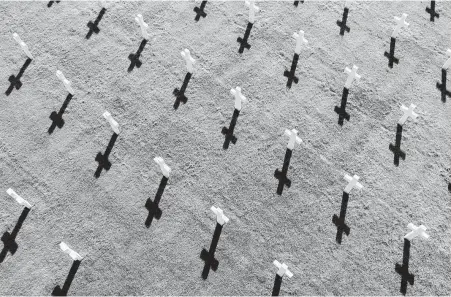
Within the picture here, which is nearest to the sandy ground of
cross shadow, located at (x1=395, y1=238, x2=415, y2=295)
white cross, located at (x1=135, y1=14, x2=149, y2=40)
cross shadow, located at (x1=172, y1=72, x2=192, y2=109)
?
cross shadow, located at (x1=395, y1=238, x2=415, y2=295)

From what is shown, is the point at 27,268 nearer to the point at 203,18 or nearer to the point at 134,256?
the point at 134,256

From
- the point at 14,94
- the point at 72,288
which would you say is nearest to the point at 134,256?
the point at 72,288

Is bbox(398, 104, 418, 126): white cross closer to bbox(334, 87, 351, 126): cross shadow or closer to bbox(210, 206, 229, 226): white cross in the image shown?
bbox(334, 87, 351, 126): cross shadow

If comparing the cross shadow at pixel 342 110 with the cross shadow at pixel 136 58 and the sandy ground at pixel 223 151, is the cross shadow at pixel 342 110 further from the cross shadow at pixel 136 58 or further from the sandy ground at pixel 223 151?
the cross shadow at pixel 136 58

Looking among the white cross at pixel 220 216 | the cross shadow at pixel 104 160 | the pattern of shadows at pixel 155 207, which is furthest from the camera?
the cross shadow at pixel 104 160

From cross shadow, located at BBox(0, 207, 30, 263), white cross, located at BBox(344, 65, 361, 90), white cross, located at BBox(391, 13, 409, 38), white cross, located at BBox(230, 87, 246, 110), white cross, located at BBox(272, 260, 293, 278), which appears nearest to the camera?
white cross, located at BBox(272, 260, 293, 278)

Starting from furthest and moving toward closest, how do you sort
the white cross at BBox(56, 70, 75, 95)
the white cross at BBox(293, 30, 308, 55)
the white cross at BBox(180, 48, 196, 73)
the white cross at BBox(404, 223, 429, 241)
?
the white cross at BBox(293, 30, 308, 55), the white cross at BBox(180, 48, 196, 73), the white cross at BBox(56, 70, 75, 95), the white cross at BBox(404, 223, 429, 241)

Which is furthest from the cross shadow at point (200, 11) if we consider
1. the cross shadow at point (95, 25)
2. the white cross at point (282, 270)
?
the white cross at point (282, 270)
